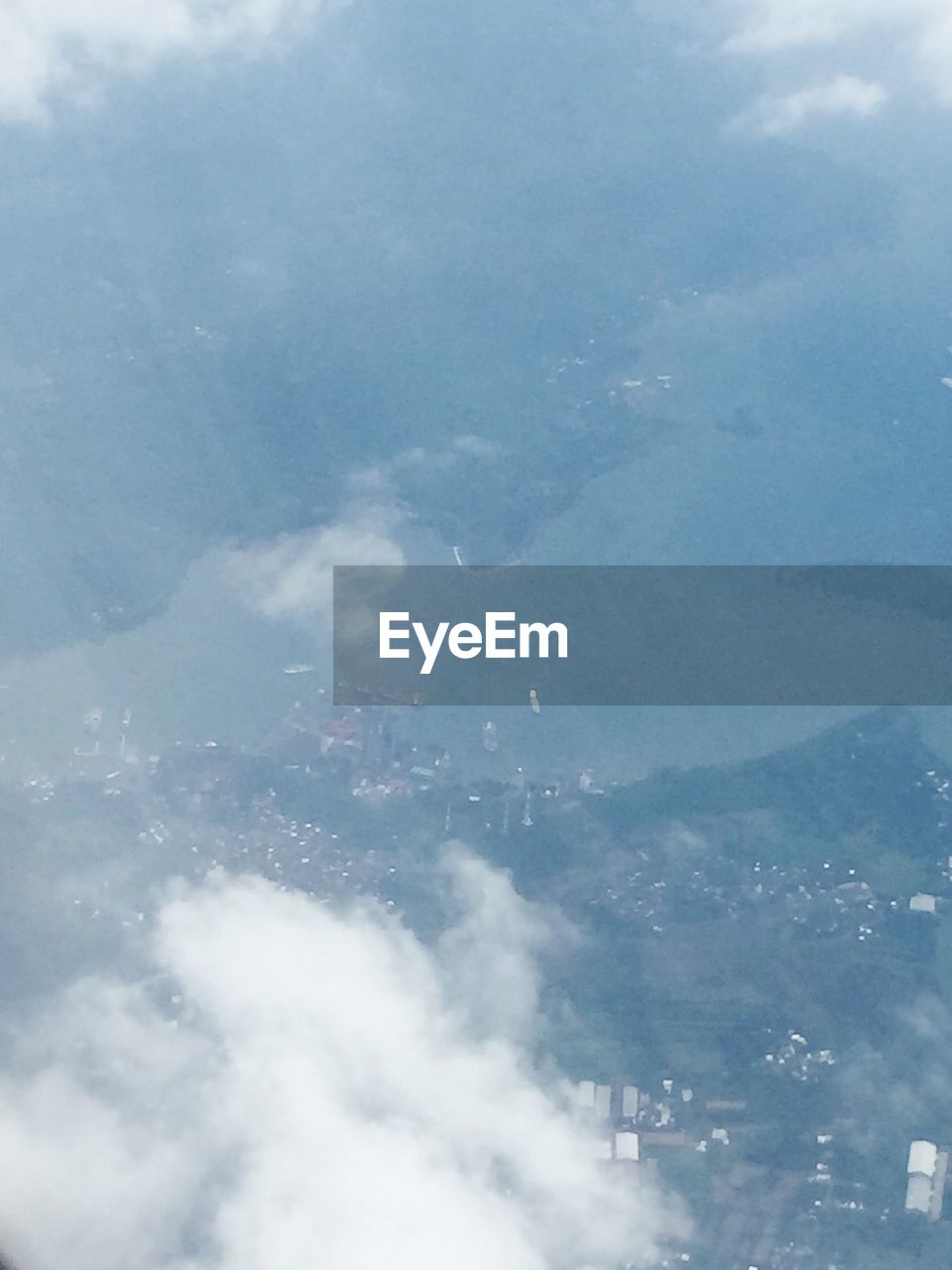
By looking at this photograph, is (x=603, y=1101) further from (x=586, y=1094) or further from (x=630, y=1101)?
(x=630, y=1101)

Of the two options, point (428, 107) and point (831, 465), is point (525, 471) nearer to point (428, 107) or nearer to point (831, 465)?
point (831, 465)

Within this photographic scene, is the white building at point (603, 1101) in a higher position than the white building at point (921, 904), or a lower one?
lower

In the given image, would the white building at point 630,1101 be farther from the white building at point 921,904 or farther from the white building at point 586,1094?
the white building at point 921,904

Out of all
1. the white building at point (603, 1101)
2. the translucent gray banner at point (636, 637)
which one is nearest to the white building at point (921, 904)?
the translucent gray banner at point (636, 637)

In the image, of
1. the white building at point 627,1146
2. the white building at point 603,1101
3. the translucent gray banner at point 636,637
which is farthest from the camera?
the translucent gray banner at point 636,637

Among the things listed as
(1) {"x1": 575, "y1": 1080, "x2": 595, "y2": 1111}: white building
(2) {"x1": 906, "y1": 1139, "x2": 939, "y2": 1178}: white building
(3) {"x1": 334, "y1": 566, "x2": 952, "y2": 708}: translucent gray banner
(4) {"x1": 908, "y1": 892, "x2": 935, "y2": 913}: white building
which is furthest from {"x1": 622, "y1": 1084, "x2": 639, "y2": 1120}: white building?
(3) {"x1": 334, "y1": 566, "x2": 952, "y2": 708}: translucent gray banner

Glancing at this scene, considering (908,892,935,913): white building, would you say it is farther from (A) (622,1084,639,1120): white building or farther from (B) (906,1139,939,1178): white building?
(A) (622,1084,639,1120): white building

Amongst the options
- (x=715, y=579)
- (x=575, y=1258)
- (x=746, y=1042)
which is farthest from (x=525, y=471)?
(x=575, y=1258)

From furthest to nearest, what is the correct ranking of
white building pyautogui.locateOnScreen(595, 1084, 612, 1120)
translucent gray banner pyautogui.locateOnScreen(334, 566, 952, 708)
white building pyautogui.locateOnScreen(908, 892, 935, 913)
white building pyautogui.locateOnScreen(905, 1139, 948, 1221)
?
1. translucent gray banner pyautogui.locateOnScreen(334, 566, 952, 708)
2. white building pyautogui.locateOnScreen(908, 892, 935, 913)
3. white building pyautogui.locateOnScreen(595, 1084, 612, 1120)
4. white building pyautogui.locateOnScreen(905, 1139, 948, 1221)

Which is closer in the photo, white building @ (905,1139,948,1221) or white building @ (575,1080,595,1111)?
white building @ (905,1139,948,1221)
